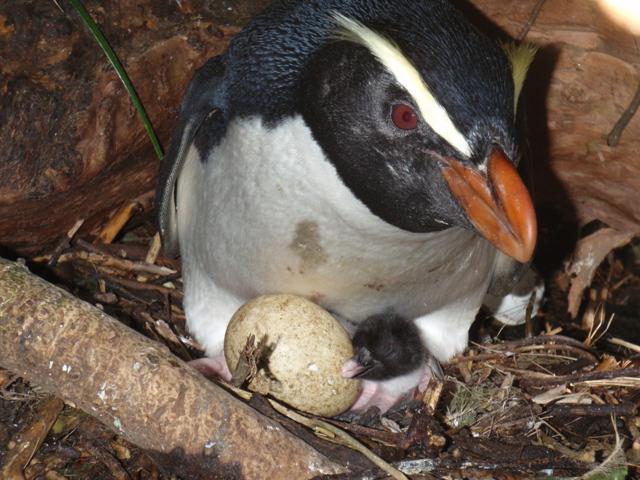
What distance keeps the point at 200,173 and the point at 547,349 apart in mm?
1481

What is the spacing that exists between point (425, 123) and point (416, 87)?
10 centimetres

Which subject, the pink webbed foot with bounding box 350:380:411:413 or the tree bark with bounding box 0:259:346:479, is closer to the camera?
the tree bark with bounding box 0:259:346:479

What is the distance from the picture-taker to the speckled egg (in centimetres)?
311

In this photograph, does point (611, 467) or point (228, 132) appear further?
point (228, 132)

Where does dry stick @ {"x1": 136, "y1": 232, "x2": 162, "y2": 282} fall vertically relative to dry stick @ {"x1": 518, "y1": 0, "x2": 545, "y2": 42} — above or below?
below

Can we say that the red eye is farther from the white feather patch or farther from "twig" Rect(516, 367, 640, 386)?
"twig" Rect(516, 367, 640, 386)

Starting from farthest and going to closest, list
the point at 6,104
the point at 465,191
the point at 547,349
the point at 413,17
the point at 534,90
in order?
the point at 534,90 < the point at 547,349 < the point at 6,104 < the point at 413,17 < the point at 465,191

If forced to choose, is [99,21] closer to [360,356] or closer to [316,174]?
[316,174]

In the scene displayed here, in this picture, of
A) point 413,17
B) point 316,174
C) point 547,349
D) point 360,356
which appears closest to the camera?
point 413,17

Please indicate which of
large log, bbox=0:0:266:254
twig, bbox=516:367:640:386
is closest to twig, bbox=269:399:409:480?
twig, bbox=516:367:640:386

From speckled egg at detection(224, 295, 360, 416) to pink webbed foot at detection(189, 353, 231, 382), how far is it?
31cm

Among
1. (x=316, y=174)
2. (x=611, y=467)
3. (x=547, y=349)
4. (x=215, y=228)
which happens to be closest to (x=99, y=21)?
(x=215, y=228)

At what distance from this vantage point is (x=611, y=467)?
2.85 metres

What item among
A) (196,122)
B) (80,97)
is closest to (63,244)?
(80,97)
